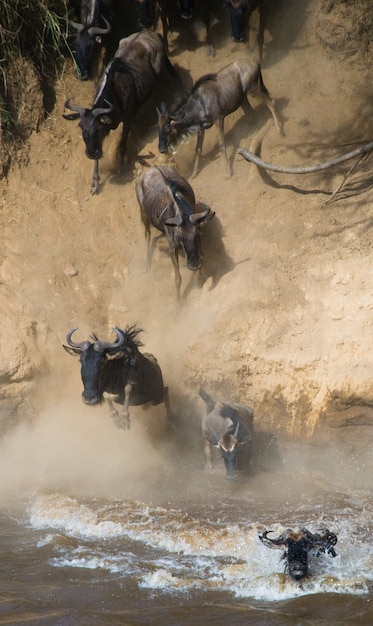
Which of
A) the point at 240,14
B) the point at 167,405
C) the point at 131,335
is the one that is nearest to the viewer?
the point at 131,335

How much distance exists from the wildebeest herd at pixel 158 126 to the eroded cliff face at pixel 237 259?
0.30m

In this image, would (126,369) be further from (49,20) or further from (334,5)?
(334,5)

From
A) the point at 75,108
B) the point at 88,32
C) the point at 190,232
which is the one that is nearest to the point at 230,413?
the point at 190,232

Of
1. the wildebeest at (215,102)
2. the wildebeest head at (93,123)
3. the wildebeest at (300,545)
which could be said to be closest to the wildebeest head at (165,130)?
the wildebeest at (215,102)

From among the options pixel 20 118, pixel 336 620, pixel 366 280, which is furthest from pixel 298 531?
pixel 20 118

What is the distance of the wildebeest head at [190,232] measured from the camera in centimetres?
1181

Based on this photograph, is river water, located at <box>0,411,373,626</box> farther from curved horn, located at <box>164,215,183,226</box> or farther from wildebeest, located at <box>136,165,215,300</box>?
curved horn, located at <box>164,215,183,226</box>

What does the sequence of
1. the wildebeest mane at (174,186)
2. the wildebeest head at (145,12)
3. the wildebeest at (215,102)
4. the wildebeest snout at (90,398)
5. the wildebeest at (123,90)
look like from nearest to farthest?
the wildebeest snout at (90,398), the wildebeest mane at (174,186), the wildebeest at (123,90), the wildebeest at (215,102), the wildebeest head at (145,12)

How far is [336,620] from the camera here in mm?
6926

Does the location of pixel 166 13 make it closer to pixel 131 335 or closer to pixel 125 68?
pixel 125 68

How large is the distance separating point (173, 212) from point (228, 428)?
11.6 ft

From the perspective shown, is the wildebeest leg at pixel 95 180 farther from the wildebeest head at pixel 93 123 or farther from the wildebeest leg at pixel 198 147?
the wildebeest leg at pixel 198 147

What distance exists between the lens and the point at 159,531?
29.2ft

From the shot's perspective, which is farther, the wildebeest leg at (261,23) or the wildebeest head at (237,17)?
the wildebeest leg at (261,23)
